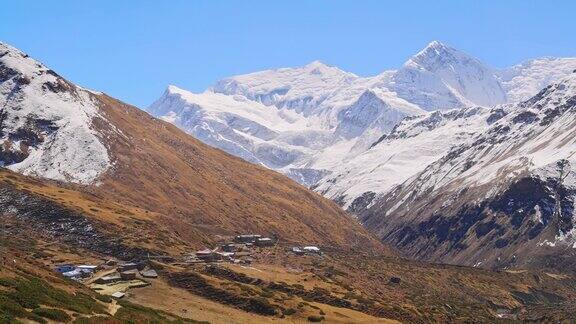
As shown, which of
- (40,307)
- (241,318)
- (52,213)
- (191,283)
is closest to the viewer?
(40,307)

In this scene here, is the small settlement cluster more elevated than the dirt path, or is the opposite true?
the dirt path

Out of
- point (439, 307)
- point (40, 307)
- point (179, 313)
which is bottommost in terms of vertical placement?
point (439, 307)

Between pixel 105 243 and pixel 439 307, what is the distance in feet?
262

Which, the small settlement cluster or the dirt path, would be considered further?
the small settlement cluster

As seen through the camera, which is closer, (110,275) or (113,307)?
(113,307)

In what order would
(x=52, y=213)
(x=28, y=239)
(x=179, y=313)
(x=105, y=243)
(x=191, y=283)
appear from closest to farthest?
(x=179, y=313) → (x=191, y=283) → (x=28, y=239) → (x=105, y=243) → (x=52, y=213)

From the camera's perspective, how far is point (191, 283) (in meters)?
124

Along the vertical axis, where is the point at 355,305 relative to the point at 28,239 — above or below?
below

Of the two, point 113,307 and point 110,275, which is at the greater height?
point 113,307

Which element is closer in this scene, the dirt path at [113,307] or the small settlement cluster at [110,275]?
the dirt path at [113,307]

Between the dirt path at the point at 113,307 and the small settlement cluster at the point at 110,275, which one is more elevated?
the dirt path at the point at 113,307

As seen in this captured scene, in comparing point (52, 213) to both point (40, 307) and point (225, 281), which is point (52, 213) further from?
point (40, 307)

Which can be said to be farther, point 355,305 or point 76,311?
point 355,305

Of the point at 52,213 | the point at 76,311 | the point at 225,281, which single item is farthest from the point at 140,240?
the point at 76,311
